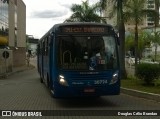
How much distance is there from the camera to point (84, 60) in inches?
621

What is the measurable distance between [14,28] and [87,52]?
54822mm

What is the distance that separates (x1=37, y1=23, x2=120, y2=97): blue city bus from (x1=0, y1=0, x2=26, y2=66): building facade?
35366 mm

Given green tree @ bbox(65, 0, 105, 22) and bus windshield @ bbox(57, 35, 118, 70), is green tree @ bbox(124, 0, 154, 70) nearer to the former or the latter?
bus windshield @ bbox(57, 35, 118, 70)

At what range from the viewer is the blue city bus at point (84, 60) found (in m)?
15.6

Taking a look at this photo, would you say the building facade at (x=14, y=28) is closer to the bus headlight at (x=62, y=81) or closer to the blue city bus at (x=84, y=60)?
the blue city bus at (x=84, y=60)

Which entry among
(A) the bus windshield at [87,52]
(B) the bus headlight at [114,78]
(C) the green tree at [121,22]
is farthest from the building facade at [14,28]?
(B) the bus headlight at [114,78]

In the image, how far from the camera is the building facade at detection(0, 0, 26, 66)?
2331 inches

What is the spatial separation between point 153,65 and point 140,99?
4.34 meters

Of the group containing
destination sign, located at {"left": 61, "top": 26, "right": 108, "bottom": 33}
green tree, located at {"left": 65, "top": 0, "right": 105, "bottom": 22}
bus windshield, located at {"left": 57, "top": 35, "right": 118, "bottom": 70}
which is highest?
green tree, located at {"left": 65, "top": 0, "right": 105, "bottom": 22}

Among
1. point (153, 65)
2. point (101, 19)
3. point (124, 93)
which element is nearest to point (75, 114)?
point (124, 93)

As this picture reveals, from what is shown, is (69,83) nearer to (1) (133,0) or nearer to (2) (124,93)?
(2) (124,93)

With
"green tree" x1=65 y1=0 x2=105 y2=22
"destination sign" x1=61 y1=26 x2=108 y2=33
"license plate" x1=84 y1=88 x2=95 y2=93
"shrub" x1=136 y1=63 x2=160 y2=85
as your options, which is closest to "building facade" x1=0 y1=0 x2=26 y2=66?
"green tree" x1=65 y1=0 x2=105 y2=22

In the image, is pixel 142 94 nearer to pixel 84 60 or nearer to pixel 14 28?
pixel 84 60

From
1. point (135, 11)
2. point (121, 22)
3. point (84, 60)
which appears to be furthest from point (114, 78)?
point (135, 11)
